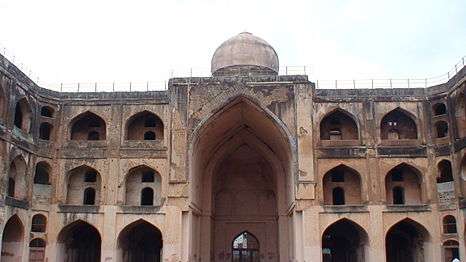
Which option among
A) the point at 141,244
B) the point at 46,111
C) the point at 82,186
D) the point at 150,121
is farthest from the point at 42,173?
the point at 141,244

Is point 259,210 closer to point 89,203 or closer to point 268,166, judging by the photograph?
point 268,166

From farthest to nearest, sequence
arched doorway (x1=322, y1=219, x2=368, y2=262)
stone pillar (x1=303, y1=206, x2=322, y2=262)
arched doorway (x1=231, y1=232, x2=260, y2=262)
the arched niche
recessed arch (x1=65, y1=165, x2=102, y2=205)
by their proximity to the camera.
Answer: arched doorway (x1=231, y1=232, x2=260, y2=262) < arched doorway (x1=322, y1=219, x2=368, y2=262) < the arched niche < recessed arch (x1=65, y1=165, x2=102, y2=205) < stone pillar (x1=303, y1=206, x2=322, y2=262)

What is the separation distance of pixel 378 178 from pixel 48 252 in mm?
17326

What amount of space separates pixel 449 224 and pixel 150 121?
16854mm

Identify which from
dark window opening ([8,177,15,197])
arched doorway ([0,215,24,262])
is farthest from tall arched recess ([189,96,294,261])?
dark window opening ([8,177,15,197])

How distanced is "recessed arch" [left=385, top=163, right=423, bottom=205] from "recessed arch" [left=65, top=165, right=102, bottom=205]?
15.5m

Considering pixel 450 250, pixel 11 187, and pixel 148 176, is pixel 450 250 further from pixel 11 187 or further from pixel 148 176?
pixel 11 187

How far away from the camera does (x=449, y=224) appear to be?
27859 millimetres

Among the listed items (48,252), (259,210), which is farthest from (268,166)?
(48,252)

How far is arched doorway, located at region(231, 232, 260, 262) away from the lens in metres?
35.0

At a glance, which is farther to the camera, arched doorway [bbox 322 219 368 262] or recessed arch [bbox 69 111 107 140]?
recessed arch [bbox 69 111 107 140]

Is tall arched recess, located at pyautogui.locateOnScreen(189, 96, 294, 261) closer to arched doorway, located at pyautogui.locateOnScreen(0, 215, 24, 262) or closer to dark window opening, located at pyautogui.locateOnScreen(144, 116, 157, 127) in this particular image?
dark window opening, located at pyautogui.locateOnScreen(144, 116, 157, 127)

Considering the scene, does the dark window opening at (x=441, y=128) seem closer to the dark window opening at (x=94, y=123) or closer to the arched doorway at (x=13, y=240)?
the dark window opening at (x=94, y=123)

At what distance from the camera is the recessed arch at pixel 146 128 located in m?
31.4
